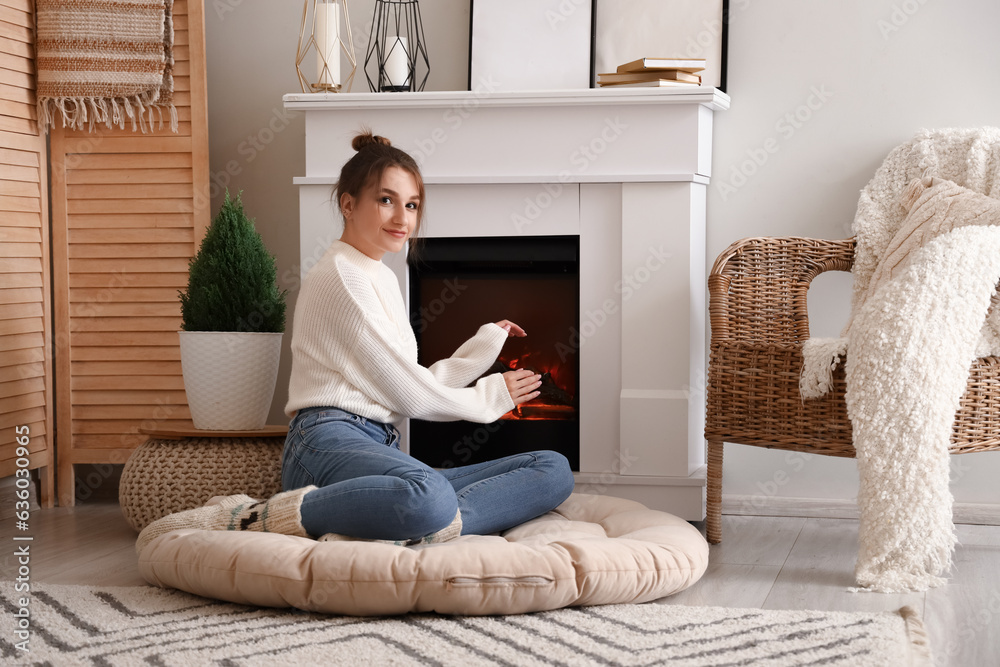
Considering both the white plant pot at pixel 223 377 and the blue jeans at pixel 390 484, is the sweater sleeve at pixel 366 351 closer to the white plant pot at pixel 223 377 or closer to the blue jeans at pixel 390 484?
the blue jeans at pixel 390 484

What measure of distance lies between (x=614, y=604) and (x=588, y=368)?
3.30ft

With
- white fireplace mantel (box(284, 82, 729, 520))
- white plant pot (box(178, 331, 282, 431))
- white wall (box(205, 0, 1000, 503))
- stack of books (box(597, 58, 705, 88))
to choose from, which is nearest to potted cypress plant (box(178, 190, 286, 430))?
white plant pot (box(178, 331, 282, 431))

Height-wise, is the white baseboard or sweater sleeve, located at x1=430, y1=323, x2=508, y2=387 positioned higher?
sweater sleeve, located at x1=430, y1=323, x2=508, y2=387

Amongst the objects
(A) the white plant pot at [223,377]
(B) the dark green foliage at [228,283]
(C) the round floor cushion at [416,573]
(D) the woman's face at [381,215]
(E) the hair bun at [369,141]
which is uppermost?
(E) the hair bun at [369,141]

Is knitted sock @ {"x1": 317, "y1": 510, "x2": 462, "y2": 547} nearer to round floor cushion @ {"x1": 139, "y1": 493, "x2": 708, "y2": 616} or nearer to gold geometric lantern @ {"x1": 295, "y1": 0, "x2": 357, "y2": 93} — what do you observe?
round floor cushion @ {"x1": 139, "y1": 493, "x2": 708, "y2": 616}

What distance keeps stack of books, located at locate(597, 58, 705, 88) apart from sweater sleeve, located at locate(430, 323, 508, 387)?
793 mm

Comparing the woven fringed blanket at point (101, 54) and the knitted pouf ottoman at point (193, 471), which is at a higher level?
the woven fringed blanket at point (101, 54)

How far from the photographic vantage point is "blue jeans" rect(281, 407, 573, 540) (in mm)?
1713

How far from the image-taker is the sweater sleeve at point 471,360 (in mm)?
2160

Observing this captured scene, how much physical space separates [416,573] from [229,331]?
1.07 m

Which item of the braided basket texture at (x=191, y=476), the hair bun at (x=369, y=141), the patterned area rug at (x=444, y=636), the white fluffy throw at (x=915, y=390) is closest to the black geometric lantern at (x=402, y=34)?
the hair bun at (x=369, y=141)

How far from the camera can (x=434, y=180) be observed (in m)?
2.64

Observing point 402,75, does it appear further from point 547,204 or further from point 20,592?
point 20,592

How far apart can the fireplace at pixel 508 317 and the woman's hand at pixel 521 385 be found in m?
0.60
